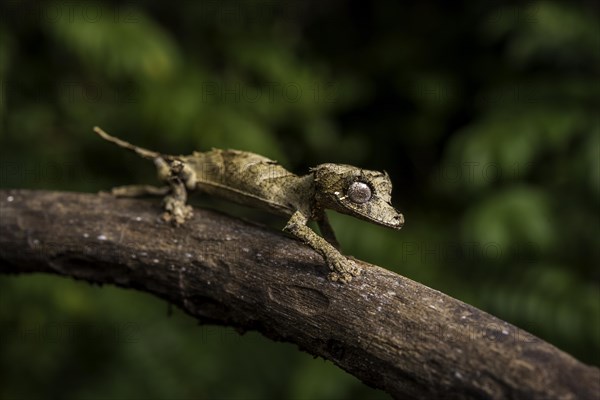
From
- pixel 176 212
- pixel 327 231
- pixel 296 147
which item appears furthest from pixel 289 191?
pixel 296 147

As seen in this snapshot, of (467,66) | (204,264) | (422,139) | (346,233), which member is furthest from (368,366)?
(467,66)

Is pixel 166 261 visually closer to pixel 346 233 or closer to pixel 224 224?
pixel 224 224

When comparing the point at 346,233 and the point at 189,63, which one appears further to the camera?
the point at 189,63

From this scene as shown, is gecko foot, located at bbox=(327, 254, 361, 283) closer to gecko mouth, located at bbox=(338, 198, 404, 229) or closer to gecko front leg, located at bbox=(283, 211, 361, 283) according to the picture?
gecko front leg, located at bbox=(283, 211, 361, 283)

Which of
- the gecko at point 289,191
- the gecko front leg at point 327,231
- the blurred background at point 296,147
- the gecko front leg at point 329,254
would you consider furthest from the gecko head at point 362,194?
the blurred background at point 296,147

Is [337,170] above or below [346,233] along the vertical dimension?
above

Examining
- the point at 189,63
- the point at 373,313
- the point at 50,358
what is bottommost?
the point at 50,358

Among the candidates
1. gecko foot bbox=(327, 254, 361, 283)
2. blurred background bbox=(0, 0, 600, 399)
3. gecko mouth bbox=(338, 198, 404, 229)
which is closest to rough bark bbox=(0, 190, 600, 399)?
gecko foot bbox=(327, 254, 361, 283)

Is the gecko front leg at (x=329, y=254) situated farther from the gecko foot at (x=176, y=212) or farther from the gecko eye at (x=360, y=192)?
the gecko foot at (x=176, y=212)

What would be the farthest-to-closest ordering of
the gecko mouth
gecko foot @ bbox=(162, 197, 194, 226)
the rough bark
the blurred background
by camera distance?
the blurred background, gecko foot @ bbox=(162, 197, 194, 226), the gecko mouth, the rough bark

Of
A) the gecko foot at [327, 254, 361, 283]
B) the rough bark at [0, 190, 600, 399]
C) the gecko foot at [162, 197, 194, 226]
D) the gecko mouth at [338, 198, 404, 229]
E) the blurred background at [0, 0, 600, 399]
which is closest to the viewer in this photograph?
the rough bark at [0, 190, 600, 399]
